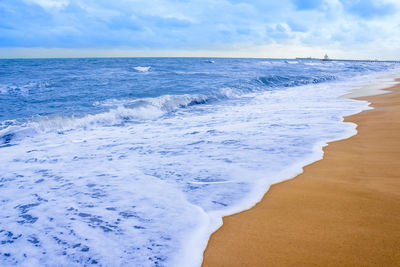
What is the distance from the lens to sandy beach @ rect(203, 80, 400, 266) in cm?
179

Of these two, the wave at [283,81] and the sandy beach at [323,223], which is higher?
the wave at [283,81]

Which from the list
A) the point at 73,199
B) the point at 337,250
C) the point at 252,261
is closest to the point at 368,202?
the point at 337,250

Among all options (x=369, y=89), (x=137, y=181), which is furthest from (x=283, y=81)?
(x=137, y=181)

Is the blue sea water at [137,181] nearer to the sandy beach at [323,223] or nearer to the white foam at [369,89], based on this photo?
the sandy beach at [323,223]

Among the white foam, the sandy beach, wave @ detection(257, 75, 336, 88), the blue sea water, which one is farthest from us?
wave @ detection(257, 75, 336, 88)

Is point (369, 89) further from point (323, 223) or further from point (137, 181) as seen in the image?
point (137, 181)

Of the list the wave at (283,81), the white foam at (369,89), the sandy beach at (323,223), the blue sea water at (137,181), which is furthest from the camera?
the wave at (283,81)

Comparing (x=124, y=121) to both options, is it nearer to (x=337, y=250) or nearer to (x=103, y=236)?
(x=103, y=236)

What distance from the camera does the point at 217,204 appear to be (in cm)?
269

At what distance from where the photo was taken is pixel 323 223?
216 centimetres

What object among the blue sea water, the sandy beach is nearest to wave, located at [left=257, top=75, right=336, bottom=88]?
the blue sea water

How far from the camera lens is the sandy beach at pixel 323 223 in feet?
5.88

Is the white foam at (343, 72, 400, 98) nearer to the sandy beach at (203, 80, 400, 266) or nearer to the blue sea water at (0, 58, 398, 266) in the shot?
the blue sea water at (0, 58, 398, 266)

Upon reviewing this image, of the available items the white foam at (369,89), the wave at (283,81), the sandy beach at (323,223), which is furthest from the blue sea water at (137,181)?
the wave at (283,81)
